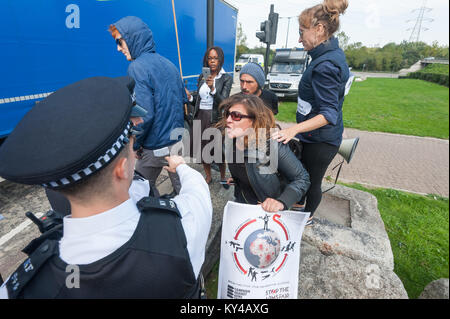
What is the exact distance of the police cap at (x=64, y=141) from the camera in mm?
688

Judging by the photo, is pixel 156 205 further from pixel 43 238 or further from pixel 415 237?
pixel 415 237

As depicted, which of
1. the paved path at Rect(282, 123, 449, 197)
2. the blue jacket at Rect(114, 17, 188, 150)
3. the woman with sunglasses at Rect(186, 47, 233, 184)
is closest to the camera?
the blue jacket at Rect(114, 17, 188, 150)

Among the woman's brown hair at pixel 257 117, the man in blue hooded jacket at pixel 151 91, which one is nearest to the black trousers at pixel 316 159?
the woman's brown hair at pixel 257 117

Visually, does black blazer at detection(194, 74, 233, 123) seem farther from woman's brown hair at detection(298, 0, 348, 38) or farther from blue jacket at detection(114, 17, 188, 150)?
woman's brown hair at detection(298, 0, 348, 38)

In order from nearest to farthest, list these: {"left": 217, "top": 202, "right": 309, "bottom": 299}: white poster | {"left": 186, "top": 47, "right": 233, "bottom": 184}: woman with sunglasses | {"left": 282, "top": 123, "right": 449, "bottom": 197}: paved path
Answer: {"left": 217, "top": 202, "right": 309, "bottom": 299}: white poster
{"left": 186, "top": 47, "right": 233, "bottom": 184}: woman with sunglasses
{"left": 282, "top": 123, "right": 449, "bottom": 197}: paved path

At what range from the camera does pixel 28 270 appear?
2.44 feet

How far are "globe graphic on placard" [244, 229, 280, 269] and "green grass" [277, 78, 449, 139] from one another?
1131 millimetres

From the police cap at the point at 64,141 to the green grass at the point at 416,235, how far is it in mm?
2665

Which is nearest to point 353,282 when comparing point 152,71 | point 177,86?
point 177,86

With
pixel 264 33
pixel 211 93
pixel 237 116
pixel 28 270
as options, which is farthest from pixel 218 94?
pixel 264 33

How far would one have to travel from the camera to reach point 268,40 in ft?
21.8

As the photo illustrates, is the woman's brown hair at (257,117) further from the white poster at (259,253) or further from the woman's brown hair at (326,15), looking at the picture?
the woman's brown hair at (326,15)

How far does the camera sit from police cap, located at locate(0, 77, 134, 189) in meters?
0.69

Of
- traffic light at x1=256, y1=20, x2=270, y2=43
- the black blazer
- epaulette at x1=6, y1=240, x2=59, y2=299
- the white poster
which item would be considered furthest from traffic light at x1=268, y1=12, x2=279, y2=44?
epaulette at x1=6, y1=240, x2=59, y2=299
